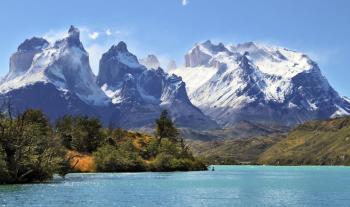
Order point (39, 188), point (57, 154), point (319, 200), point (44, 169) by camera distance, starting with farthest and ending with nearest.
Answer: point (57, 154), point (44, 169), point (39, 188), point (319, 200)

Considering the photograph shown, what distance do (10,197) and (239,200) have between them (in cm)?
3625

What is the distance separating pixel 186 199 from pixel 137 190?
21174 millimetres

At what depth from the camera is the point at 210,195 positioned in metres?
112

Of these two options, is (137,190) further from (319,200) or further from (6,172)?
(319,200)

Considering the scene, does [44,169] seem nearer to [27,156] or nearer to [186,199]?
[27,156]

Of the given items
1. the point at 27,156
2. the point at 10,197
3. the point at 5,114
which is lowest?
the point at 10,197

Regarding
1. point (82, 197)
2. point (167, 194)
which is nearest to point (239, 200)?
point (167, 194)

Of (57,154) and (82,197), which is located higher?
(57,154)

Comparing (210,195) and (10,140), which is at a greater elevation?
(10,140)

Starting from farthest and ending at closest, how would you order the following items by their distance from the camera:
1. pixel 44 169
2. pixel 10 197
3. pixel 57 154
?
1. pixel 57 154
2. pixel 44 169
3. pixel 10 197

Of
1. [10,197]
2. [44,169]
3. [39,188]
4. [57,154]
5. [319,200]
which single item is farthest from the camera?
[57,154]

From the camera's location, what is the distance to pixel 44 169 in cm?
13088

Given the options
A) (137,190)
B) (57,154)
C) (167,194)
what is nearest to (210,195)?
(167,194)

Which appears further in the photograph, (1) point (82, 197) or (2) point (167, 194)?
(2) point (167, 194)
